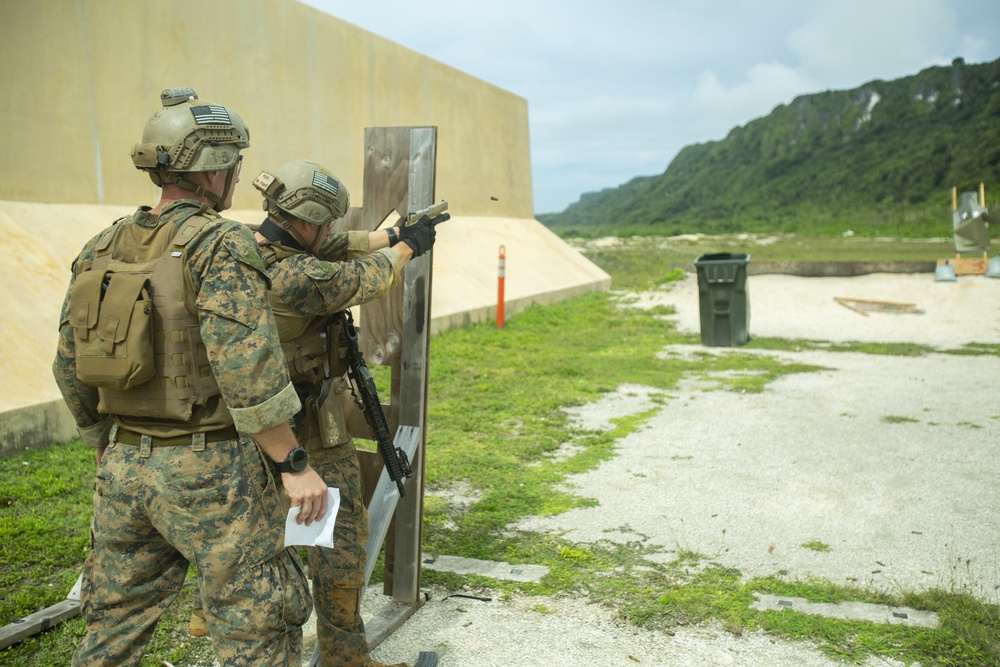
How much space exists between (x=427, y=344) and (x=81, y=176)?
556cm

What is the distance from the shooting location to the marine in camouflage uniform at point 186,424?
2.11m

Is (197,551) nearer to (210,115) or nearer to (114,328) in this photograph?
(114,328)

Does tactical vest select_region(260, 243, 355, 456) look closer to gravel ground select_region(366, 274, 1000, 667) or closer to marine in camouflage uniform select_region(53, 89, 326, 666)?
marine in camouflage uniform select_region(53, 89, 326, 666)

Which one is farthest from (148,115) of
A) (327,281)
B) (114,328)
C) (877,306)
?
(877,306)

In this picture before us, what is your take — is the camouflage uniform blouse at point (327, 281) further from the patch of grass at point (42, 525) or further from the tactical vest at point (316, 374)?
the patch of grass at point (42, 525)

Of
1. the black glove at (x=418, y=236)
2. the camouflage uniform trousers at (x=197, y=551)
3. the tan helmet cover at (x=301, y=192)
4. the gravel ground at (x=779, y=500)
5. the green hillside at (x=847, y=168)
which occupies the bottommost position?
the gravel ground at (x=779, y=500)

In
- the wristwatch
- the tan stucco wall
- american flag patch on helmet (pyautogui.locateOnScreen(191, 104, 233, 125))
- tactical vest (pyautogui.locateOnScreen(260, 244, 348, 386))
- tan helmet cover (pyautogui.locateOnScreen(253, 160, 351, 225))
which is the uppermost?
the tan stucco wall

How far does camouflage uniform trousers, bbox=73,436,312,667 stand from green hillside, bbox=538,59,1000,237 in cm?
3912

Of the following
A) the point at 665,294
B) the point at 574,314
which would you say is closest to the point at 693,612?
the point at 574,314

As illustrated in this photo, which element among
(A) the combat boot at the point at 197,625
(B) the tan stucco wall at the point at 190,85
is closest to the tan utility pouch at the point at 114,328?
(A) the combat boot at the point at 197,625

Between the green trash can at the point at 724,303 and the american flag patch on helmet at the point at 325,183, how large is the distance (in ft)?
28.3

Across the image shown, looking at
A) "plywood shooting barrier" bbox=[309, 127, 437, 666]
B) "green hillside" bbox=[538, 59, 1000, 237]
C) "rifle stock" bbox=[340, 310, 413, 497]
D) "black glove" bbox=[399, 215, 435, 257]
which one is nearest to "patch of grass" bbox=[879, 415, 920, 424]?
"plywood shooting barrier" bbox=[309, 127, 437, 666]

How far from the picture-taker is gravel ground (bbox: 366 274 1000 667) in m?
3.30

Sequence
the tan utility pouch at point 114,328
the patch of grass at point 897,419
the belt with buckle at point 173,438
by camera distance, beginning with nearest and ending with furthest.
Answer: the tan utility pouch at point 114,328 → the belt with buckle at point 173,438 → the patch of grass at point 897,419
